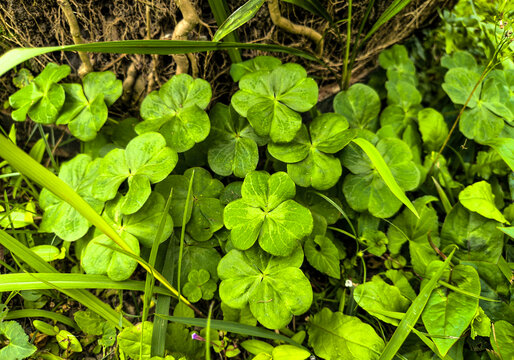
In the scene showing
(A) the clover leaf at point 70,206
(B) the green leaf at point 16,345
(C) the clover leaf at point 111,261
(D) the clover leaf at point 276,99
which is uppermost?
(D) the clover leaf at point 276,99

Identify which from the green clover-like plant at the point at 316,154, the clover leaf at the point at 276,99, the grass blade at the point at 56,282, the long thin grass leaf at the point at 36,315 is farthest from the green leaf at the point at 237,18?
the long thin grass leaf at the point at 36,315

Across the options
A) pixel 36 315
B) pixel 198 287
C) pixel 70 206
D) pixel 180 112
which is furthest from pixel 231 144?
pixel 36 315

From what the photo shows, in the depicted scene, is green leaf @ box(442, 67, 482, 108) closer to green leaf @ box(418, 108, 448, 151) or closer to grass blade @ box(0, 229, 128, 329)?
green leaf @ box(418, 108, 448, 151)

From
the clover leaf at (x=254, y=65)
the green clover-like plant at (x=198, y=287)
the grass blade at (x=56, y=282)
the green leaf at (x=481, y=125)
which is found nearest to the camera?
the grass blade at (x=56, y=282)

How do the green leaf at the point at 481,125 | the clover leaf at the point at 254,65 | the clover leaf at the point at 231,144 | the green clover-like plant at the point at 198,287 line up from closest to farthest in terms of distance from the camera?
1. the green clover-like plant at the point at 198,287
2. the clover leaf at the point at 231,144
3. the clover leaf at the point at 254,65
4. the green leaf at the point at 481,125

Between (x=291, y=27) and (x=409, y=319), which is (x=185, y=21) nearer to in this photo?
(x=291, y=27)

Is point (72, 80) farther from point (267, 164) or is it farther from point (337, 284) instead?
point (337, 284)

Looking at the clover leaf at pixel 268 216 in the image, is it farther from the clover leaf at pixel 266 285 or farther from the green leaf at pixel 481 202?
the green leaf at pixel 481 202
